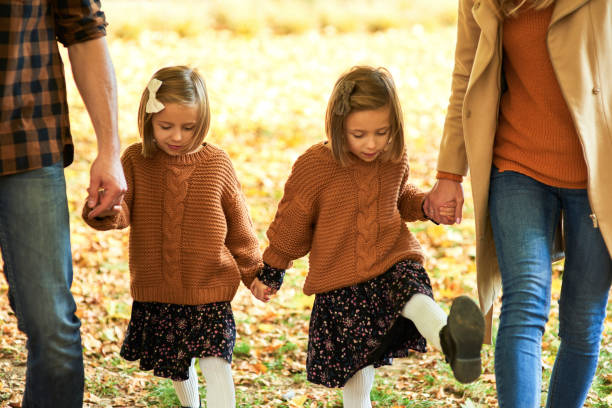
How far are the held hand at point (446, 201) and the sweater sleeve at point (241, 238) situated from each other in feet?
2.68

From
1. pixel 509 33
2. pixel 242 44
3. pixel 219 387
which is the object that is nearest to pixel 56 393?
pixel 219 387

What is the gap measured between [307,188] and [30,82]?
1226 mm

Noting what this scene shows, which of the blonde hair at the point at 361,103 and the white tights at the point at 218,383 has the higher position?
the blonde hair at the point at 361,103

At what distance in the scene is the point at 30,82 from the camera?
287 centimetres

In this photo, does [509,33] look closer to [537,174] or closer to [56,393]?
[537,174]

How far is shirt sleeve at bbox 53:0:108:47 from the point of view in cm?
297

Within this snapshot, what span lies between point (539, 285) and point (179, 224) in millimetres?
1531

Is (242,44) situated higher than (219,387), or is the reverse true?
(242,44)

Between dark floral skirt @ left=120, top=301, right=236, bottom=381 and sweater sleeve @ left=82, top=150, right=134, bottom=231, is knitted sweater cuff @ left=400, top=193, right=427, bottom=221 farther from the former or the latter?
sweater sleeve @ left=82, top=150, right=134, bottom=231

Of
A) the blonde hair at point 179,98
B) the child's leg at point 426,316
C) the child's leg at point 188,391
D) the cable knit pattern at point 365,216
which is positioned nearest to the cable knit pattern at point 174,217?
the blonde hair at point 179,98

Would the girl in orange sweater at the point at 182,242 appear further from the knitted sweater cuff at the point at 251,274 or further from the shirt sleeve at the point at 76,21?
the shirt sleeve at the point at 76,21

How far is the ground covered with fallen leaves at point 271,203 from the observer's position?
447cm

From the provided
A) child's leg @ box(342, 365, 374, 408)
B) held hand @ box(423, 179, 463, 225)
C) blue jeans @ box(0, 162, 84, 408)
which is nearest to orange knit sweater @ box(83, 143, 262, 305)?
child's leg @ box(342, 365, 374, 408)

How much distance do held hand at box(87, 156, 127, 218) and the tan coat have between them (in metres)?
1.31
